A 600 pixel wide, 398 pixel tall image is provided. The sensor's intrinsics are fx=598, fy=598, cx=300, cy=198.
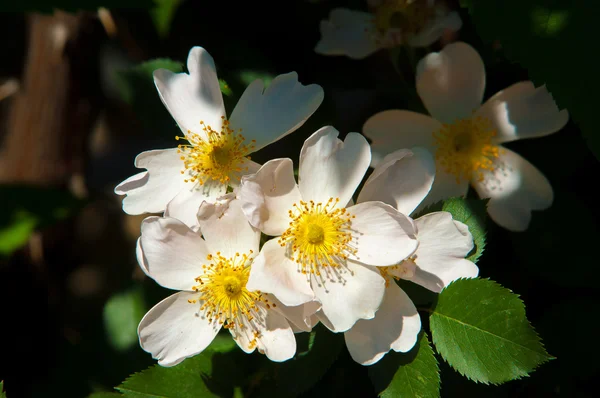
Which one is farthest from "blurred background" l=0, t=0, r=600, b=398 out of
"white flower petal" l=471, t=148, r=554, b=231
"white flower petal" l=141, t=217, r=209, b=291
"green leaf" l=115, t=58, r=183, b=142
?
"white flower petal" l=141, t=217, r=209, b=291

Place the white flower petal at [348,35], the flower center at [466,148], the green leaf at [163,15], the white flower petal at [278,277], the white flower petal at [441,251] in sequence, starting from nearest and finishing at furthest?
the white flower petal at [278,277] < the white flower petal at [441,251] < the flower center at [466,148] < the white flower petal at [348,35] < the green leaf at [163,15]

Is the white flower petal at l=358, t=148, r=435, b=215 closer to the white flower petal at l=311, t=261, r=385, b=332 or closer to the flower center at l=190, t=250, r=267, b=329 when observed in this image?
the white flower petal at l=311, t=261, r=385, b=332

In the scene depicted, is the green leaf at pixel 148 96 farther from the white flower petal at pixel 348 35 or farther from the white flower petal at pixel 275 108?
the white flower petal at pixel 348 35

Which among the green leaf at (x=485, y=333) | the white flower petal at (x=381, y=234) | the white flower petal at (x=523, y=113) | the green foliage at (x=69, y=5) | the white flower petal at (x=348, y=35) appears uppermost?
the green foliage at (x=69, y=5)

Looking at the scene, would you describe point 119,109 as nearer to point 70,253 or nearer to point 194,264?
point 70,253

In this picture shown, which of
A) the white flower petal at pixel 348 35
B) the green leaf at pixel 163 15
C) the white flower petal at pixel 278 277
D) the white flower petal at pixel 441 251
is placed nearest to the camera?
the white flower petal at pixel 278 277

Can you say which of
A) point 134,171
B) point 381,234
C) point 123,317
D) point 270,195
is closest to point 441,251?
point 381,234

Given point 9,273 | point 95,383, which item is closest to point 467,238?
point 95,383

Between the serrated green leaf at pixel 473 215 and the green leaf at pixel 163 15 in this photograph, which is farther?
the green leaf at pixel 163 15

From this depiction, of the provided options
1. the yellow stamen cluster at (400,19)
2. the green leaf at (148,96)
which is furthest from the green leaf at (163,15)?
the yellow stamen cluster at (400,19)
